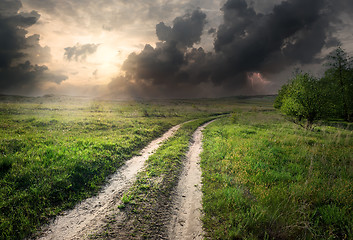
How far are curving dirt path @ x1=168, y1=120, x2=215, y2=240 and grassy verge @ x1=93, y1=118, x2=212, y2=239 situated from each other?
13.3 inches

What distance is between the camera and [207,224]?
19.9 feet

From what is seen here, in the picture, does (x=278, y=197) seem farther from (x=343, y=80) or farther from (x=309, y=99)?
(x=343, y=80)

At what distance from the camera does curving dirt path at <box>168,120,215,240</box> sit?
5758mm

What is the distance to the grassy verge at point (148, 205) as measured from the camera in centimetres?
567

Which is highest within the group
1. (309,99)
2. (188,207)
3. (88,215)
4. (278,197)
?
(309,99)

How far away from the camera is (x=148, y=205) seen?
7.10 meters

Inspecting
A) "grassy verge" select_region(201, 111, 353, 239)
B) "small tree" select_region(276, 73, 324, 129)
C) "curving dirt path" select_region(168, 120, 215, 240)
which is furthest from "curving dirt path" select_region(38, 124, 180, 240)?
"small tree" select_region(276, 73, 324, 129)

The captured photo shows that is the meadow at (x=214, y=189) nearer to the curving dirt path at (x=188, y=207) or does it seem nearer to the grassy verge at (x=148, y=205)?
the grassy verge at (x=148, y=205)

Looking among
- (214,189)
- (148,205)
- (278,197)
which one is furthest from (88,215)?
(278,197)

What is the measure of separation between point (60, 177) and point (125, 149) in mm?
6230

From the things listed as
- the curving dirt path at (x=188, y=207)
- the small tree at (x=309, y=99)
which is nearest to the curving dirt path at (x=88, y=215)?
the curving dirt path at (x=188, y=207)

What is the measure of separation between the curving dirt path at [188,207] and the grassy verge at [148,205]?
339 mm

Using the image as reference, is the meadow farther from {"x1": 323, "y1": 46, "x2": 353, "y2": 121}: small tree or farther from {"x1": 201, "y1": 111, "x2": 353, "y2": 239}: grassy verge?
{"x1": 323, "y1": 46, "x2": 353, "y2": 121}: small tree

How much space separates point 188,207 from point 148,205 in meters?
1.72
